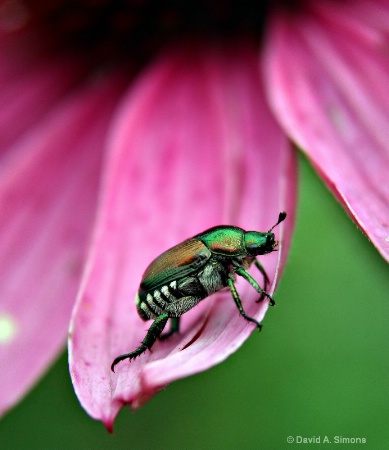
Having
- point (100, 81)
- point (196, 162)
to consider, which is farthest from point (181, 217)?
point (100, 81)

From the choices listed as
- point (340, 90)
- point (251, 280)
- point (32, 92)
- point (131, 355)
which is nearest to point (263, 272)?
point (251, 280)

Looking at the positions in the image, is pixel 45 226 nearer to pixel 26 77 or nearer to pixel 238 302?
pixel 26 77

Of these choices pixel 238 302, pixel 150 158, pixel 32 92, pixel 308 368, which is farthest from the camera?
pixel 32 92

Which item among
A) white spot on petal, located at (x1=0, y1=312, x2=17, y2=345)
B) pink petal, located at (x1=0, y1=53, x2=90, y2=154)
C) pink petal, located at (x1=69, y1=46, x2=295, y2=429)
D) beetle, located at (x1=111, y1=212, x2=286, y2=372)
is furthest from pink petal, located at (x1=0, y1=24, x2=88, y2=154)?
beetle, located at (x1=111, y1=212, x2=286, y2=372)

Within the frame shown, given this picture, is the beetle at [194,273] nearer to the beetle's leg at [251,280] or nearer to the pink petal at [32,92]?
the beetle's leg at [251,280]

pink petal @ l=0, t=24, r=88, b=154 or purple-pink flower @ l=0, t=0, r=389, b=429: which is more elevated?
pink petal @ l=0, t=24, r=88, b=154

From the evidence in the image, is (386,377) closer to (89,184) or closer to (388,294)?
(388,294)

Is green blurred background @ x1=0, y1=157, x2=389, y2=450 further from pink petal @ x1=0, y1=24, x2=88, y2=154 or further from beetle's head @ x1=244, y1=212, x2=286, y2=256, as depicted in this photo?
pink petal @ x1=0, y1=24, x2=88, y2=154
